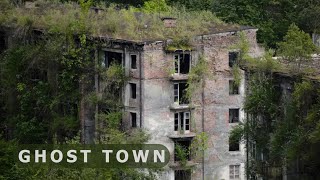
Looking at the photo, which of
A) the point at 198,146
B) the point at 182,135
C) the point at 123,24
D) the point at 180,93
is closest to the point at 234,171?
the point at 198,146

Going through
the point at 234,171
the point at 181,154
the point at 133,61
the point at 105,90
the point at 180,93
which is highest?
the point at 133,61

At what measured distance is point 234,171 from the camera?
54594mm

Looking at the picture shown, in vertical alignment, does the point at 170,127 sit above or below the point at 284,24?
below

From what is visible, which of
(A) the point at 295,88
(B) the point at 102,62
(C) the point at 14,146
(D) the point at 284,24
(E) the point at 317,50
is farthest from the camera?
(D) the point at 284,24

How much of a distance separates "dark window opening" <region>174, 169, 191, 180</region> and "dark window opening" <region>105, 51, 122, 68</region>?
6338 millimetres

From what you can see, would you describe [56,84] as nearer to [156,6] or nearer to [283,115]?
[156,6]

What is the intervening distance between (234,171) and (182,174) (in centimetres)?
297

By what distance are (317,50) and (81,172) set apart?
1134cm

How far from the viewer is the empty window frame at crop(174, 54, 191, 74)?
53003 mm

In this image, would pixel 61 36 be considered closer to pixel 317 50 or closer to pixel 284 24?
pixel 317 50

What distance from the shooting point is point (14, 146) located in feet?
165

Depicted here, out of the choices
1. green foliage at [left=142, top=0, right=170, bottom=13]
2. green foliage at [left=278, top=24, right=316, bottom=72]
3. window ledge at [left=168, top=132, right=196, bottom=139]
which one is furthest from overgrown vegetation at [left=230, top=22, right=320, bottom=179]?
green foliage at [left=142, top=0, right=170, bottom=13]

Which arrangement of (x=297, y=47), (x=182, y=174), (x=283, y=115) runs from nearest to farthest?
(x=297, y=47) < (x=283, y=115) < (x=182, y=174)

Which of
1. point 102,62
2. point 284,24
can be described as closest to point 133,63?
point 102,62
